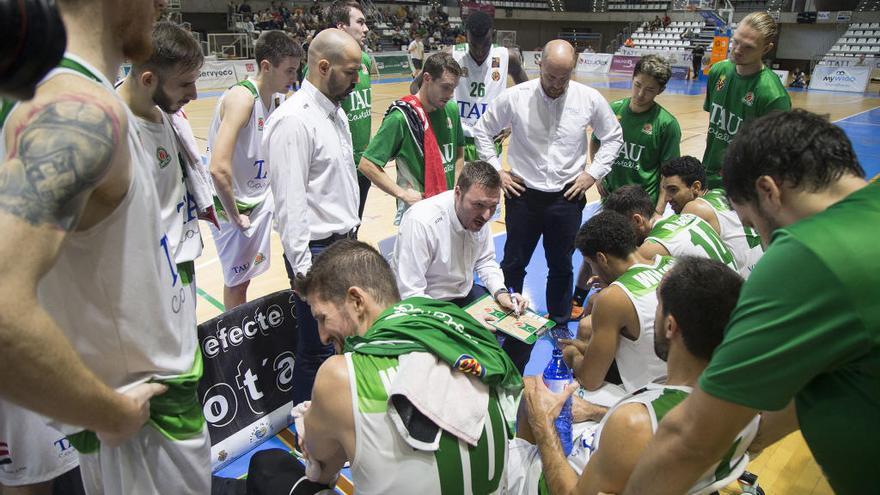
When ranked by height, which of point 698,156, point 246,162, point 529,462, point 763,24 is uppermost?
point 763,24

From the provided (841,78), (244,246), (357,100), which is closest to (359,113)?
(357,100)

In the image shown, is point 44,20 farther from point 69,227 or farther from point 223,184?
point 223,184

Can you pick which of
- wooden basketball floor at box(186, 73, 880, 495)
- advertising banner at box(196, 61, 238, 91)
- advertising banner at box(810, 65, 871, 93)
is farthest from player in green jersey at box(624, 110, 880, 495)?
advertising banner at box(810, 65, 871, 93)

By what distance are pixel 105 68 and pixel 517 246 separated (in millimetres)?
3584

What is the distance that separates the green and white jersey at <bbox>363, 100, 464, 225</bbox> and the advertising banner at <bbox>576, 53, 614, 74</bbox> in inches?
922

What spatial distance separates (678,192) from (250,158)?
118 inches

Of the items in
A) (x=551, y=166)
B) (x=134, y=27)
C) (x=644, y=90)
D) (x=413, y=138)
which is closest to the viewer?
(x=134, y=27)

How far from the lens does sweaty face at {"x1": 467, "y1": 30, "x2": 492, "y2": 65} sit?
497 cm

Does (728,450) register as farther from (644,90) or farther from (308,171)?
(644,90)

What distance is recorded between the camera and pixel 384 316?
69.7 inches

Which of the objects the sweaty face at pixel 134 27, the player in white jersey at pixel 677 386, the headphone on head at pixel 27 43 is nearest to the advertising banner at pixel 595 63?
the player in white jersey at pixel 677 386

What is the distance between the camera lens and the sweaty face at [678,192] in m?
4.05

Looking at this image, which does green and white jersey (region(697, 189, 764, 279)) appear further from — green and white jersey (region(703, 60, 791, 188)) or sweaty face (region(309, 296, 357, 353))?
sweaty face (region(309, 296, 357, 353))

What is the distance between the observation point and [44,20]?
0.69 m
